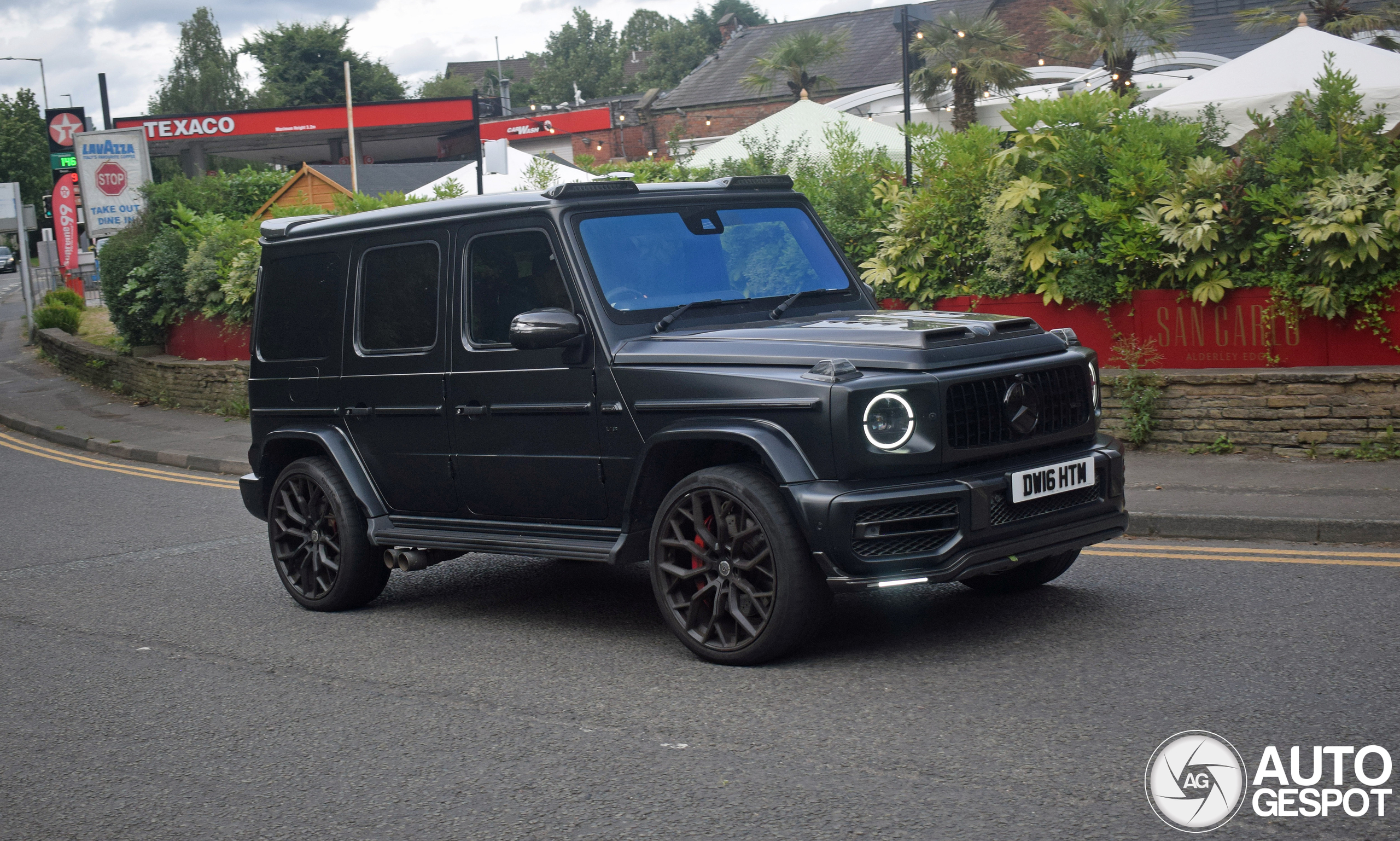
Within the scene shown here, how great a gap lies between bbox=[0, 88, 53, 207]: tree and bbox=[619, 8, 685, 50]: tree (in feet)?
311

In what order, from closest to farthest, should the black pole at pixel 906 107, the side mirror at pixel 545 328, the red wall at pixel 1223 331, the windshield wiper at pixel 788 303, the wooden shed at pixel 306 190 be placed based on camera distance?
the side mirror at pixel 545 328, the windshield wiper at pixel 788 303, the red wall at pixel 1223 331, the black pole at pixel 906 107, the wooden shed at pixel 306 190

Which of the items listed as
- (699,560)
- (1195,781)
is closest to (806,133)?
(699,560)

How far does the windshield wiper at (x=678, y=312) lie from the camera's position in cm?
580

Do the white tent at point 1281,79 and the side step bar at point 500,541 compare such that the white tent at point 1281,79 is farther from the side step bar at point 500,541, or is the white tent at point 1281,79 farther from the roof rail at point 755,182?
the side step bar at point 500,541

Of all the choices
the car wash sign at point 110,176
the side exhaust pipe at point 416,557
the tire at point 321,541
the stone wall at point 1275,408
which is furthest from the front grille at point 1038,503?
the car wash sign at point 110,176

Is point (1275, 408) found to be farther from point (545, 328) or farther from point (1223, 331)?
point (545, 328)

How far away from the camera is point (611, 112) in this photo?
72.2 m

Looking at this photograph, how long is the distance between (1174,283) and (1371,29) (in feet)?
79.7

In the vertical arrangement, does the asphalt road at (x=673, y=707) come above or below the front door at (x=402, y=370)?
below

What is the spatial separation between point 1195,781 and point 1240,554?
357cm

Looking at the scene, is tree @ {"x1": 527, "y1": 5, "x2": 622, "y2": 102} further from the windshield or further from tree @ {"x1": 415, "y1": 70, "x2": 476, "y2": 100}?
the windshield

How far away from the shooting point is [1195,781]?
388 cm

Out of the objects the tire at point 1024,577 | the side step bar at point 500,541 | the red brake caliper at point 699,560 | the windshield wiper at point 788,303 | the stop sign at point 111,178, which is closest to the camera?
the red brake caliper at point 699,560

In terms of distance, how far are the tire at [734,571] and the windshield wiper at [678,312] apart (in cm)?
79
